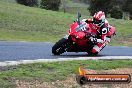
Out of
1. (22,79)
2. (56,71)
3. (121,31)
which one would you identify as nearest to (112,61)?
(56,71)

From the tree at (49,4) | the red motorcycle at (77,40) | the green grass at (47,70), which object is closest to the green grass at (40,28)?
the red motorcycle at (77,40)

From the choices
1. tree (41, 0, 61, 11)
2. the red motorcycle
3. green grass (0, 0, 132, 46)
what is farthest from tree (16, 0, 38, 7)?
the red motorcycle

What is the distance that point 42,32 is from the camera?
3641 centimetres

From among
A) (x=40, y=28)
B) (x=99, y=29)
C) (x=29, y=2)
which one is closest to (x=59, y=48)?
(x=99, y=29)

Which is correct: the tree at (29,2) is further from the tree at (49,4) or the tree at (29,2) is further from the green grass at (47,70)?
the green grass at (47,70)

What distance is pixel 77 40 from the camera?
15781mm

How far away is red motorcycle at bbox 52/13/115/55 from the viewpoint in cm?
1566

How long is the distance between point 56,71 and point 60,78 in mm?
746

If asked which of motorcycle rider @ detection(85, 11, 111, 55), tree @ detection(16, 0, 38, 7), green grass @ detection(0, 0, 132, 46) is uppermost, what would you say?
motorcycle rider @ detection(85, 11, 111, 55)

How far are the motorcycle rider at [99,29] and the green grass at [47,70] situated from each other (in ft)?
7.10

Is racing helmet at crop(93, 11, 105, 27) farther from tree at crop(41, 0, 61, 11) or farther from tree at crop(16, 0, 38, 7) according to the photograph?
tree at crop(16, 0, 38, 7)

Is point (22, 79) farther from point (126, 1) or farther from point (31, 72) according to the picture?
point (126, 1)

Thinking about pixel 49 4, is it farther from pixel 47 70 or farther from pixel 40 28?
pixel 47 70

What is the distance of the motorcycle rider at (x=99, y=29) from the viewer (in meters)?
16.0
